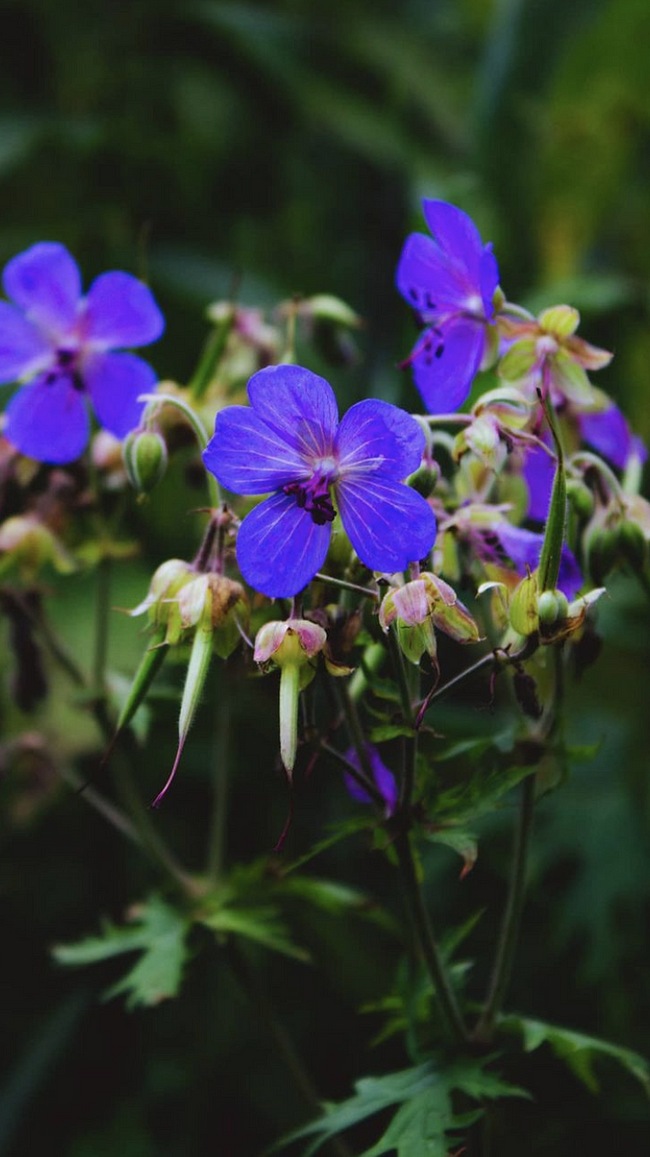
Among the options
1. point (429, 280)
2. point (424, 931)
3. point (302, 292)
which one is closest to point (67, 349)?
point (429, 280)

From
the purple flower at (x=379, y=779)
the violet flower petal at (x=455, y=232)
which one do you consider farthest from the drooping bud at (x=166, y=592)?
the violet flower petal at (x=455, y=232)

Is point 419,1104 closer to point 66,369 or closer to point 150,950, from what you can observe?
point 150,950

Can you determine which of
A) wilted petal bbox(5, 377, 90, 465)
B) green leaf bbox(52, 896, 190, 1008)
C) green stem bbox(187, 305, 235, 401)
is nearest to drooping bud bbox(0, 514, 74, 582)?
wilted petal bbox(5, 377, 90, 465)

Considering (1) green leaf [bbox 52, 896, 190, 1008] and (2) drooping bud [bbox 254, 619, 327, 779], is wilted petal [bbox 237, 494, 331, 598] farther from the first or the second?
(1) green leaf [bbox 52, 896, 190, 1008]

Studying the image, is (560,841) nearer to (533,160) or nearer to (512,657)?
(512,657)

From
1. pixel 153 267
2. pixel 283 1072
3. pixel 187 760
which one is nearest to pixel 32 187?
pixel 153 267
